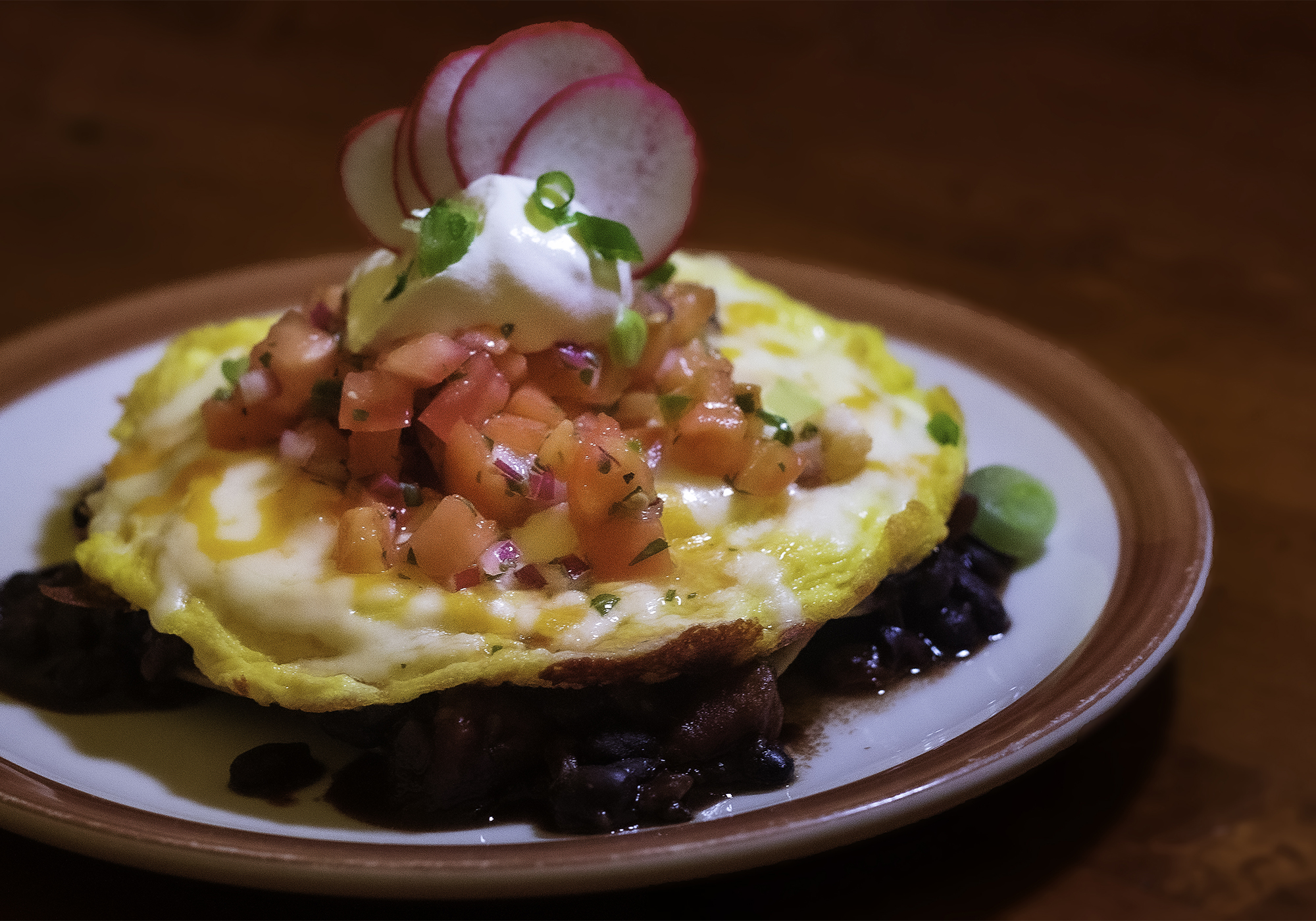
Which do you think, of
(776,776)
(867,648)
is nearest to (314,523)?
(776,776)

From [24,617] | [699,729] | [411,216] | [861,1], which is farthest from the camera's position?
[861,1]

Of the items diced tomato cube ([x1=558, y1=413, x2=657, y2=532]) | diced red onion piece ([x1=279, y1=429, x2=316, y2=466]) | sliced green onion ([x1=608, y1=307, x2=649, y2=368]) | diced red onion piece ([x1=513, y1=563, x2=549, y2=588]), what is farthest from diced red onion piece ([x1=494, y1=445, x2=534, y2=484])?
diced red onion piece ([x1=279, y1=429, x2=316, y2=466])

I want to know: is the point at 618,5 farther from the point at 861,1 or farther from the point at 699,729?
the point at 699,729

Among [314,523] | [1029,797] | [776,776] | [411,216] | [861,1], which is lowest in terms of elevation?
[1029,797]

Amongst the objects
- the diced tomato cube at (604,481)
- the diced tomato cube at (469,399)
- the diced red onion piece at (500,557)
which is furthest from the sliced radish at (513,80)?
the diced red onion piece at (500,557)

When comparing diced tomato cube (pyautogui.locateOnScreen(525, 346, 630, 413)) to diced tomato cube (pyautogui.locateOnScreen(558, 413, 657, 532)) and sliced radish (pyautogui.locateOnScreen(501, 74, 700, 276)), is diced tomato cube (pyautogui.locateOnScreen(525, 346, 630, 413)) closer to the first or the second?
diced tomato cube (pyautogui.locateOnScreen(558, 413, 657, 532))

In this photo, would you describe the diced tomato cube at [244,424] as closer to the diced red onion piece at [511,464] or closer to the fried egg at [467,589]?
the fried egg at [467,589]
